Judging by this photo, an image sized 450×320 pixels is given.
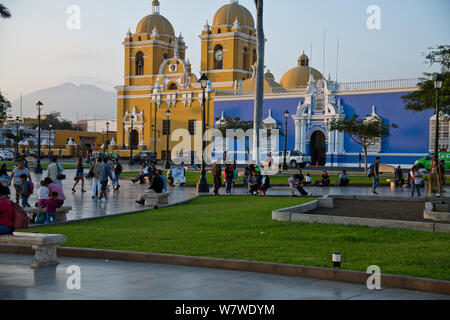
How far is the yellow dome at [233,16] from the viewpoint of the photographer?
60.8 metres

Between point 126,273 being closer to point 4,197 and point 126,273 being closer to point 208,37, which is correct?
point 4,197

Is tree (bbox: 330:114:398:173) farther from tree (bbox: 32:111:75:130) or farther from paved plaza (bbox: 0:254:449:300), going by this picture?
tree (bbox: 32:111:75:130)

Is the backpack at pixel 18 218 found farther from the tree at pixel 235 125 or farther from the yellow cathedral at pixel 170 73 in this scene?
the yellow cathedral at pixel 170 73

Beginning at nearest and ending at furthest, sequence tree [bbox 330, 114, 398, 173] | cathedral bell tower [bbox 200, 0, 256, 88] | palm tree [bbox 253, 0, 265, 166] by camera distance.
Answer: palm tree [bbox 253, 0, 265, 166] → tree [bbox 330, 114, 398, 173] → cathedral bell tower [bbox 200, 0, 256, 88]

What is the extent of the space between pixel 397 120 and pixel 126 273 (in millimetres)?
39180

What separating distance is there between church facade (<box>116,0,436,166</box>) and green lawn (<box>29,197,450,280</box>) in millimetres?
32807

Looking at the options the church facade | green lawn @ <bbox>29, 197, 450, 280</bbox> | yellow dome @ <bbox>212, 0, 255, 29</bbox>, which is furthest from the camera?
yellow dome @ <bbox>212, 0, 255, 29</bbox>

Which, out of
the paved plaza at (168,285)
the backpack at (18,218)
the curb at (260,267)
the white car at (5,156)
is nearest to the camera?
the paved plaza at (168,285)

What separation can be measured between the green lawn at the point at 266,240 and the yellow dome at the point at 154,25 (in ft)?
177

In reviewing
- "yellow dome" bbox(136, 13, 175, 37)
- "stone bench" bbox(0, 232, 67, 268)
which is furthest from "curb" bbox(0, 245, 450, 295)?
"yellow dome" bbox(136, 13, 175, 37)

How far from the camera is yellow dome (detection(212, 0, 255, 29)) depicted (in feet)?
199

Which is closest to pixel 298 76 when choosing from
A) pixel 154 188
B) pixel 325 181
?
pixel 325 181

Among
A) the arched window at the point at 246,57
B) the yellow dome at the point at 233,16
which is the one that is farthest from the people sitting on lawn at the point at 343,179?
the yellow dome at the point at 233,16
